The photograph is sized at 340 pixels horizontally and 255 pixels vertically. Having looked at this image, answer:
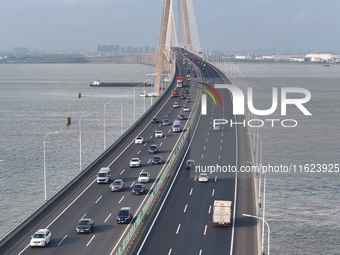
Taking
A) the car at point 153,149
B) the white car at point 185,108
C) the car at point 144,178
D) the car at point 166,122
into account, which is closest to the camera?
the car at point 144,178

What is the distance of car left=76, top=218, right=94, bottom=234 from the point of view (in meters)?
27.1

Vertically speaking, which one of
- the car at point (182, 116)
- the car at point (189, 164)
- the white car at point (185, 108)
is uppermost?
the white car at point (185, 108)

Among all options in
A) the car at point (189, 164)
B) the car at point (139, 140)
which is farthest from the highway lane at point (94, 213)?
the car at point (139, 140)

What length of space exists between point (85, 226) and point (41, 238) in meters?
2.40

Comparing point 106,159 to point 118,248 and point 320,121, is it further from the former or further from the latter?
point 320,121

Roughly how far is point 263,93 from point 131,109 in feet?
113

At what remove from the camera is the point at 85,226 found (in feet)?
89.3

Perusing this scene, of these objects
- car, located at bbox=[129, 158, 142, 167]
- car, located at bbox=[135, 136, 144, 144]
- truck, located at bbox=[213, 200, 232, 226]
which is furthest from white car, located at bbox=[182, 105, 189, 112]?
truck, located at bbox=[213, 200, 232, 226]

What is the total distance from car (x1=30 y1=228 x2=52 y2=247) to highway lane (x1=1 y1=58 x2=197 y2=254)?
8.9 inches

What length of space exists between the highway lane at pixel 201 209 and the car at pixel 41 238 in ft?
13.1

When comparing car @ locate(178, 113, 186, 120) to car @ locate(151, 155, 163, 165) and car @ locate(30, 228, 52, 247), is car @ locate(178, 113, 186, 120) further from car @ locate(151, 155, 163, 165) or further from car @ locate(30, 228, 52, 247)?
car @ locate(30, 228, 52, 247)

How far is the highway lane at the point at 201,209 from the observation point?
25.6m

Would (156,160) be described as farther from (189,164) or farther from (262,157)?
(262,157)

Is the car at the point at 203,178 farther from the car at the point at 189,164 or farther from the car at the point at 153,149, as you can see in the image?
the car at the point at 153,149
